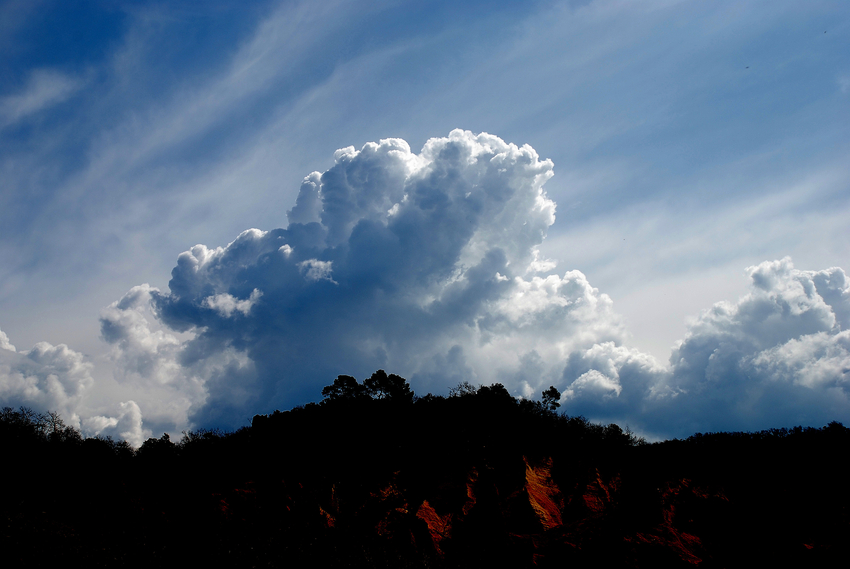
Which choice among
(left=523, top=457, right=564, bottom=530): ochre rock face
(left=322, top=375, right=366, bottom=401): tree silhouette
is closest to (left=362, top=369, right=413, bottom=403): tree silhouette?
(left=322, top=375, right=366, bottom=401): tree silhouette

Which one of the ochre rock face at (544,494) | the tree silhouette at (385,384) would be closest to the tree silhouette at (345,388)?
the tree silhouette at (385,384)

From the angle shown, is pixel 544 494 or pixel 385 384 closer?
pixel 544 494

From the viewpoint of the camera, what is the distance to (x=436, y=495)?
2164 centimetres

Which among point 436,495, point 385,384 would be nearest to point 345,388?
point 385,384

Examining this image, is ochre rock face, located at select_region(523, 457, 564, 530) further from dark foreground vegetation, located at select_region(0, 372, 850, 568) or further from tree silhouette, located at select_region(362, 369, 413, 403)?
tree silhouette, located at select_region(362, 369, 413, 403)

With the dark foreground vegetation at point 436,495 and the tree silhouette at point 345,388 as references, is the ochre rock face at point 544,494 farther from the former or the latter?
the tree silhouette at point 345,388

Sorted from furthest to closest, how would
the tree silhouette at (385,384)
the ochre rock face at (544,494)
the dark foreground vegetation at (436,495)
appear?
1. the tree silhouette at (385,384)
2. the ochre rock face at (544,494)
3. the dark foreground vegetation at (436,495)

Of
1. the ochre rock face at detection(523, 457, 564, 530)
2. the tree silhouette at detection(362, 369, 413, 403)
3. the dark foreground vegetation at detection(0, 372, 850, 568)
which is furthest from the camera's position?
the tree silhouette at detection(362, 369, 413, 403)

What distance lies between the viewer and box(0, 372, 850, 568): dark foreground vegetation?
17.8 m

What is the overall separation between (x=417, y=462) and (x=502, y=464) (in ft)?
14.8

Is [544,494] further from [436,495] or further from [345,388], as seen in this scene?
[345,388]

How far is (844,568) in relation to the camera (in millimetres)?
15508

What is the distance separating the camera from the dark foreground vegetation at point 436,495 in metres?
17.8

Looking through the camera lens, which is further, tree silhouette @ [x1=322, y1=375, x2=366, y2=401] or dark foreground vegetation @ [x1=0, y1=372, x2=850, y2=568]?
tree silhouette @ [x1=322, y1=375, x2=366, y2=401]
